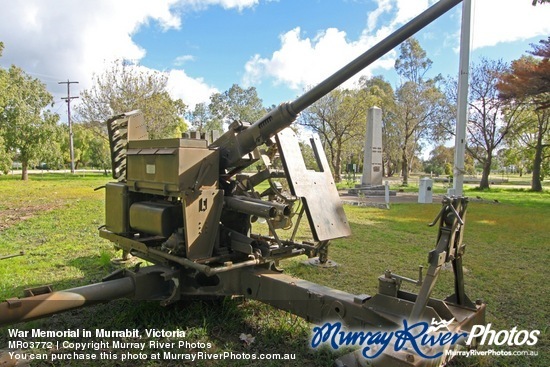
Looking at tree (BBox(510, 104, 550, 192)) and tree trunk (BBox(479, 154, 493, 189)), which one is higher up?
tree (BBox(510, 104, 550, 192))

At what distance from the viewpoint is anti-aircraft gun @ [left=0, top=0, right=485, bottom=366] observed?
3111mm

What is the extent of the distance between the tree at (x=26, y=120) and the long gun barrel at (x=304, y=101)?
29302 mm

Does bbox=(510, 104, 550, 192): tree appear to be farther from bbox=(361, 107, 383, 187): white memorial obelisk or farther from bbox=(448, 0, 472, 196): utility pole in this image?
bbox=(448, 0, 472, 196): utility pole

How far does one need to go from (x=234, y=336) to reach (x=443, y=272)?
11.9 ft

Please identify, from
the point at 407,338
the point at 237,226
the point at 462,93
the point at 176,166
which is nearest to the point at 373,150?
the point at 462,93

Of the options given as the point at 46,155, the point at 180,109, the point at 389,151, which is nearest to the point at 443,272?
the point at 180,109

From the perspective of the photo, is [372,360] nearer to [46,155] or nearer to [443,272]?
[443,272]

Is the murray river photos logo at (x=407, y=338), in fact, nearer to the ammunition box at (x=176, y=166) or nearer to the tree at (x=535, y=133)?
the ammunition box at (x=176, y=166)

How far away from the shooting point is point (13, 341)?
3.80 metres

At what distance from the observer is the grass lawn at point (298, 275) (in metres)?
3.89

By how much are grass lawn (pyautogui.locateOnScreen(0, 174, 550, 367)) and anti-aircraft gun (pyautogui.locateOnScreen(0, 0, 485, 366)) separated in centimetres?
40

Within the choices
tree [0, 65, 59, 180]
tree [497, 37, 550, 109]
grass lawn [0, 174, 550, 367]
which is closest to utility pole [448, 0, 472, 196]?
grass lawn [0, 174, 550, 367]

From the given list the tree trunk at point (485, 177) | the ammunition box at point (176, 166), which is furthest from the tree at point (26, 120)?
the tree trunk at point (485, 177)

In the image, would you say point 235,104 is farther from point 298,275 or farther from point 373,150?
point 298,275
